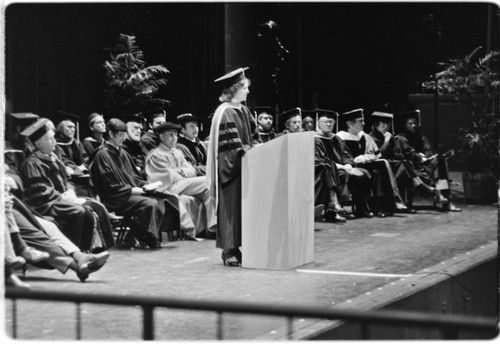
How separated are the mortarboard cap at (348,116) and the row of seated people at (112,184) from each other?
812 millimetres

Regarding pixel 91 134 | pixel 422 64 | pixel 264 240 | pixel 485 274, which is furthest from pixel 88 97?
pixel 485 274

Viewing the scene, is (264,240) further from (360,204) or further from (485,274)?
(485,274)

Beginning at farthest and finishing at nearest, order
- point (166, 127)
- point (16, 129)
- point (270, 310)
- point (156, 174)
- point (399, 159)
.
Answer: point (156, 174) → point (166, 127) → point (399, 159) → point (16, 129) → point (270, 310)

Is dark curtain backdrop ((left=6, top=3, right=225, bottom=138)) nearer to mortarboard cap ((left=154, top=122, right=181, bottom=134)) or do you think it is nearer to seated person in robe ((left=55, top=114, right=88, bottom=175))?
seated person in robe ((left=55, top=114, right=88, bottom=175))

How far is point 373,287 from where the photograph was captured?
4801mm

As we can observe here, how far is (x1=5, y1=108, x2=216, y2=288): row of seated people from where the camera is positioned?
4.94 m

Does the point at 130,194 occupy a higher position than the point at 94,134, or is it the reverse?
the point at 94,134

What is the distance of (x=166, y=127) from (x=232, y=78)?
0.46 meters

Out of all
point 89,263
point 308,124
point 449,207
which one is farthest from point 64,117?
point 449,207

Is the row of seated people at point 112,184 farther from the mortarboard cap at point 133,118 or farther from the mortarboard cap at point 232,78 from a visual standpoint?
the mortarboard cap at point 232,78

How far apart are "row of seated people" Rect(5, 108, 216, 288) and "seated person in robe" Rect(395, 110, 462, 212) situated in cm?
115

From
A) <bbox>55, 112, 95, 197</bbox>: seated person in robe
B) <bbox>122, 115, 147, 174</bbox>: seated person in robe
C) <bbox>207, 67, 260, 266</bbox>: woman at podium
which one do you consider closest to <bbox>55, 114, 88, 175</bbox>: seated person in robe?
<bbox>55, 112, 95, 197</bbox>: seated person in robe

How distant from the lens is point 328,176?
17.6ft

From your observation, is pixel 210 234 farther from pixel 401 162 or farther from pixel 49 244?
pixel 401 162
